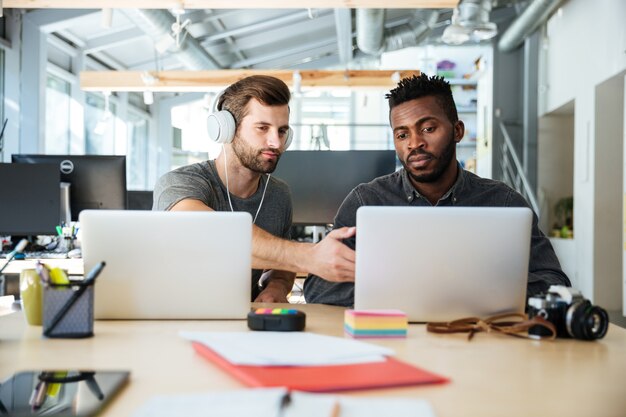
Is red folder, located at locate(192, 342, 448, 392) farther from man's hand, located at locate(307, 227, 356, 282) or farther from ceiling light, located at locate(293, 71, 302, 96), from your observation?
ceiling light, located at locate(293, 71, 302, 96)

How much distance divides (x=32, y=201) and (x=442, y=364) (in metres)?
2.53

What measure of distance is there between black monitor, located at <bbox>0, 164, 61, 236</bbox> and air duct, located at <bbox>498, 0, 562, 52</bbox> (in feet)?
20.1

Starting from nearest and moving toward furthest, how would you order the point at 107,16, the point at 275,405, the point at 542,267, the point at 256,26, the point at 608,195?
1. the point at 275,405
2. the point at 542,267
3. the point at 107,16
4. the point at 608,195
5. the point at 256,26

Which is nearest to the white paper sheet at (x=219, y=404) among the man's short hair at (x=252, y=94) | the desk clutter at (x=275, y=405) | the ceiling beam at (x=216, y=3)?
the desk clutter at (x=275, y=405)

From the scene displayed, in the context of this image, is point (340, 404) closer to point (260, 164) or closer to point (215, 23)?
point (260, 164)

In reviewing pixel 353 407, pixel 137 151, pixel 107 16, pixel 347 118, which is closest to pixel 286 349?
pixel 353 407

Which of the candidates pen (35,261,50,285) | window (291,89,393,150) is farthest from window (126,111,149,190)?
pen (35,261,50,285)

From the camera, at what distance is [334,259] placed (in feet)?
4.86

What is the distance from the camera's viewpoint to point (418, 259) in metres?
1.36

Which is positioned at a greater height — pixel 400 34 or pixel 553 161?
pixel 400 34

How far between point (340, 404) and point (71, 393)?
0.31 m

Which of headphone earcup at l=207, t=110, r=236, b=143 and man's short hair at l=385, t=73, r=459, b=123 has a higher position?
man's short hair at l=385, t=73, r=459, b=123

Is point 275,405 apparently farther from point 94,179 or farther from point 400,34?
point 400,34

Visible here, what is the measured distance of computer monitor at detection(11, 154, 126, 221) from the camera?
329 cm
